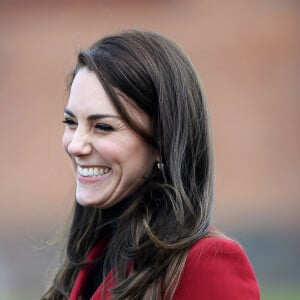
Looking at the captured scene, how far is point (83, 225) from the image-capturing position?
8.45 feet

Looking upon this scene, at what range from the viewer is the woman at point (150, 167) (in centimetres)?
207

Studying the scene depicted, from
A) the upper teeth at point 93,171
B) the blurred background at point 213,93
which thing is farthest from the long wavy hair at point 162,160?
the blurred background at point 213,93

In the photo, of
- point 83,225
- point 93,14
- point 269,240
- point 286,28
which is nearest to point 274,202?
point 269,240

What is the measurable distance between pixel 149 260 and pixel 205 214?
0.18 metres

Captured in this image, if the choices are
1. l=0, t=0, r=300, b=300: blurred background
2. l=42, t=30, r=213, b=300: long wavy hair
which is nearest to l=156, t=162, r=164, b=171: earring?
l=42, t=30, r=213, b=300: long wavy hair

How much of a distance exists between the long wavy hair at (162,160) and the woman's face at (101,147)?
23 millimetres

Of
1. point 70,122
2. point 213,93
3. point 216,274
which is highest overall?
point 70,122

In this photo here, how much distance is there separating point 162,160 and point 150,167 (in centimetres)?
4

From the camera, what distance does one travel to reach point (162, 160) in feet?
7.17

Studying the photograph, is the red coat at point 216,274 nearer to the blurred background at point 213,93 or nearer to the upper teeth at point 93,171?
the upper teeth at point 93,171

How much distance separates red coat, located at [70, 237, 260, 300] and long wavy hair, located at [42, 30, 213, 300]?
1.0 inches

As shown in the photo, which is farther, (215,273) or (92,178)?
(92,178)

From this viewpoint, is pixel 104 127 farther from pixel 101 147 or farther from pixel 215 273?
pixel 215 273

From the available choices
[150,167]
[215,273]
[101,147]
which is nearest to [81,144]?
[101,147]
